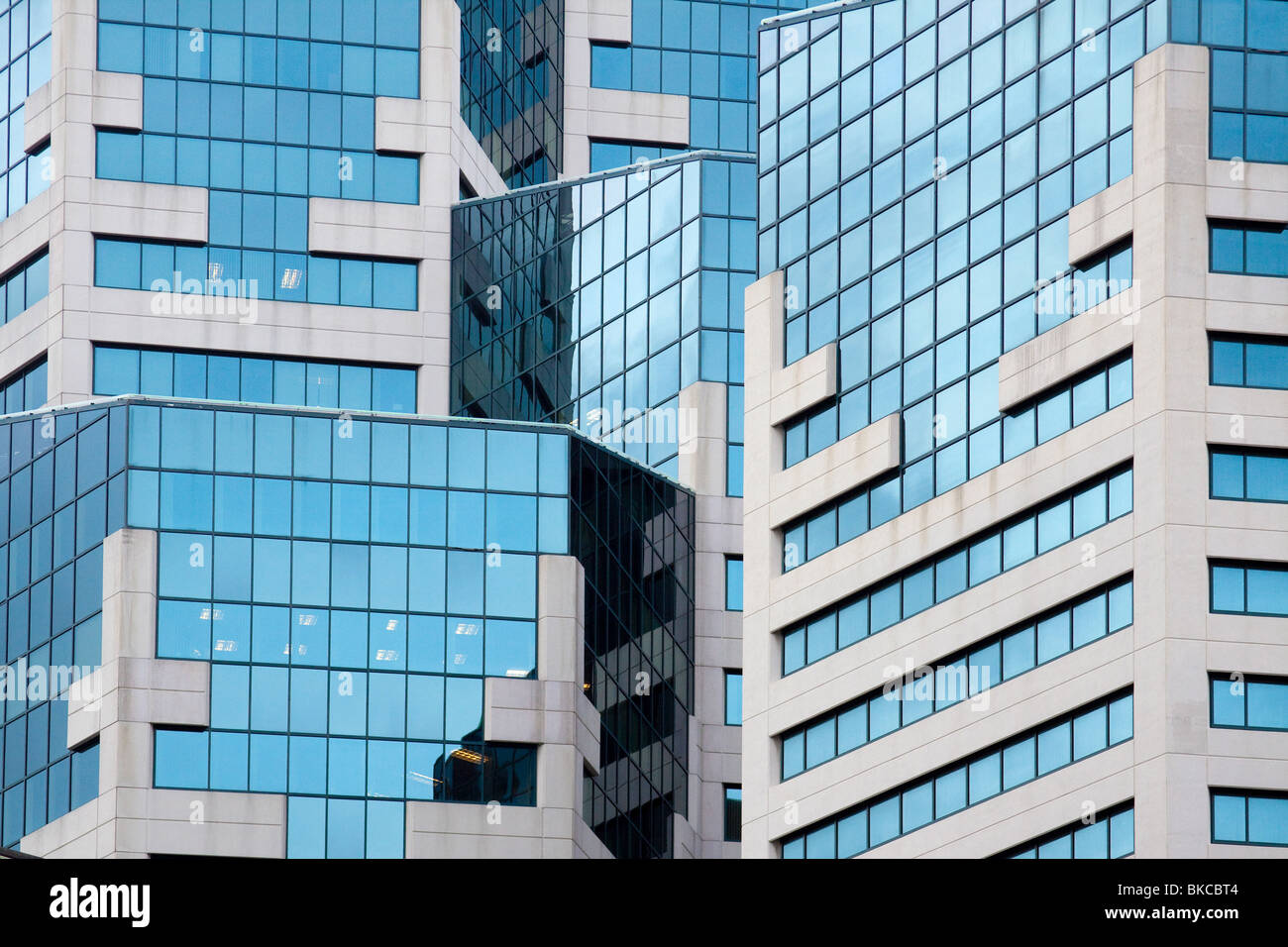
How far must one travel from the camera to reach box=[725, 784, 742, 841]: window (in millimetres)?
102750

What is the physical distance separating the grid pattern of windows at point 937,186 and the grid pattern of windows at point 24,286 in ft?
114

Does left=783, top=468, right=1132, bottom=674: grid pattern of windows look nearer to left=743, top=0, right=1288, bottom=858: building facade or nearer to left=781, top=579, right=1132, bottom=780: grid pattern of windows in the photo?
left=743, top=0, right=1288, bottom=858: building facade

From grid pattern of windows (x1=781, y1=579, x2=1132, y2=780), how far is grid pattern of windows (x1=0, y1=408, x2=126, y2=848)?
2228 cm

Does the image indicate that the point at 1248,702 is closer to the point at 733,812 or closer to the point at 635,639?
the point at 635,639

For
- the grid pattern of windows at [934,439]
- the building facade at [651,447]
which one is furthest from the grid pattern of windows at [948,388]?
the building facade at [651,447]

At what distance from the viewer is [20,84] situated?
4631 inches

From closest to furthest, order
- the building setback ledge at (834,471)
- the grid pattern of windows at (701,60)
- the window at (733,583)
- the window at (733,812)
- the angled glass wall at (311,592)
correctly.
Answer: the building setback ledge at (834,471) → the angled glass wall at (311,592) → the window at (733,812) → the window at (733,583) → the grid pattern of windows at (701,60)

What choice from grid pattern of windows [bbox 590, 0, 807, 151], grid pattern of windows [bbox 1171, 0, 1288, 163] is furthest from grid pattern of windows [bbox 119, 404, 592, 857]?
grid pattern of windows [bbox 590, 0, 807, 151]

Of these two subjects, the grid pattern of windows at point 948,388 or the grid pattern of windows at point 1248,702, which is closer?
the grid pattern of windows at point 1248,702

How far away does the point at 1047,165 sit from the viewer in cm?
8325

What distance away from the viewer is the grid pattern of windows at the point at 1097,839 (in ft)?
245

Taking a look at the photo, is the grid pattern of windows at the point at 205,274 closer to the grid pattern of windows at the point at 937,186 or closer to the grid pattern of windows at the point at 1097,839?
the grid pattern of windows at the point at 937,186
